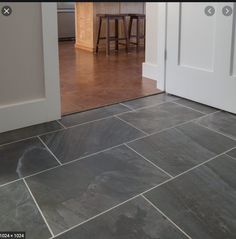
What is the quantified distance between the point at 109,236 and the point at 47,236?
0.20m

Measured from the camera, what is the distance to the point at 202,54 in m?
2.34

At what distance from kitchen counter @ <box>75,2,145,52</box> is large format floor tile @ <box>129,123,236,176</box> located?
334 centimetres

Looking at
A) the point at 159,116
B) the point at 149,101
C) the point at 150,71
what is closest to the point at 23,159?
the point at 159,116

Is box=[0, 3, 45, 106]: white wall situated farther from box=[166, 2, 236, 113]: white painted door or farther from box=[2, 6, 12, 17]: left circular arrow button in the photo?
box=[166, 2, 236, 113]: white painted door

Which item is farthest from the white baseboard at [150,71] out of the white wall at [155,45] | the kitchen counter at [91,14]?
the kitchen counter at [91,14]

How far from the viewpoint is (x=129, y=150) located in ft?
5.69

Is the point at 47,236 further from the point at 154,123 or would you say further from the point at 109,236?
the point at 154,123

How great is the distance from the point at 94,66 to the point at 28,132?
6.78 feet

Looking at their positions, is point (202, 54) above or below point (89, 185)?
above

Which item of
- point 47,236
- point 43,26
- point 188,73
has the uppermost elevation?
point 43,26

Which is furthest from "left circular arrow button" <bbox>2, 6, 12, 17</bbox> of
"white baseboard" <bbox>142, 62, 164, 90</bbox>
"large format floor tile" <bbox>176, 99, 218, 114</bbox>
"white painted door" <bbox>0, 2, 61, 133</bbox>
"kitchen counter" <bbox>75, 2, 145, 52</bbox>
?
"kitchen counter" <bbox>75, 2, 145, 52</bbox>

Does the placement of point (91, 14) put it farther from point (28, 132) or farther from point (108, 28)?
point (28, 132)

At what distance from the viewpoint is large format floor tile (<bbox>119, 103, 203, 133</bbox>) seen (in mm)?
2066

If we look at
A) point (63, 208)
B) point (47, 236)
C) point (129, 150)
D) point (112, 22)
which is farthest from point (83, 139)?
point (112, 22)
